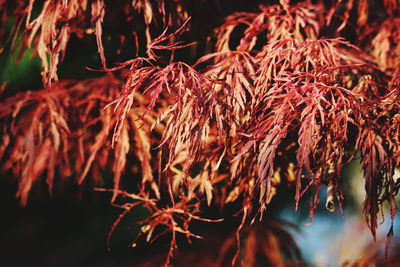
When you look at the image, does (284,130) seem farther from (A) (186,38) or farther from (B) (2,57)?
(B) (2,57)

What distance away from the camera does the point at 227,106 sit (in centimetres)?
69

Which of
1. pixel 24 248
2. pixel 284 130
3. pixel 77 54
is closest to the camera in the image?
pixel 284 130

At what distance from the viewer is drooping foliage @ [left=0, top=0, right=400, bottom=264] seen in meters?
0.64

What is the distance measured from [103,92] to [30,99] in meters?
0.20

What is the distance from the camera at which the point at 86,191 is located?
4.61 feet

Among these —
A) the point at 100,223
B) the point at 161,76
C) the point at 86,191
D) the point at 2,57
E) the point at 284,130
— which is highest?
the point at 2,57

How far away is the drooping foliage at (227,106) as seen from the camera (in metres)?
0.64

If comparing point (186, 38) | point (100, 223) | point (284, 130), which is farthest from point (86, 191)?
point (284, 130)

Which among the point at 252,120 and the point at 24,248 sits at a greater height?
the point at 252,120

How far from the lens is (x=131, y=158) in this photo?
1.06 metres

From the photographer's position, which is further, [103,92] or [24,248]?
[24,248]

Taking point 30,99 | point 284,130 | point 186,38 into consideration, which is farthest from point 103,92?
point 284,130

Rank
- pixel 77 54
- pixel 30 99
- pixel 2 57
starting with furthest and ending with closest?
pixel 2 57 < pixel 77 54 < pixel 30 99

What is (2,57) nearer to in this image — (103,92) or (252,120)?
(103,92)
